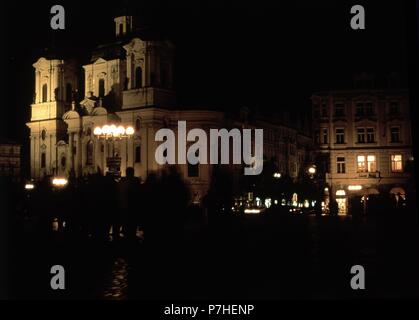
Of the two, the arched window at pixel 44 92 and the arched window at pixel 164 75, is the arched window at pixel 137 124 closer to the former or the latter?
the arched window at pixel 164 75

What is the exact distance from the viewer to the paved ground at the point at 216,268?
26.3 ft

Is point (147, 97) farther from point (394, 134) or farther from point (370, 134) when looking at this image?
point (394, 134)

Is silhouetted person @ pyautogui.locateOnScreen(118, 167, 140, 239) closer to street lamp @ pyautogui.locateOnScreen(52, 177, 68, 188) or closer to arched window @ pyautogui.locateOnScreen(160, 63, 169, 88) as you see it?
street lamp @ pyautogui.locateOnScreen(52, 177, 68, 188)

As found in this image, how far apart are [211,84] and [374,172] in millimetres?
23268

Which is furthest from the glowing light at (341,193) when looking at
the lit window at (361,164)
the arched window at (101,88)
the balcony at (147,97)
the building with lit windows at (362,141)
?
the arched window at (101,88)

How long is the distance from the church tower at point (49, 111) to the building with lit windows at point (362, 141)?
68.8 feet

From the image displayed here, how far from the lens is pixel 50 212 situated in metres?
14.4

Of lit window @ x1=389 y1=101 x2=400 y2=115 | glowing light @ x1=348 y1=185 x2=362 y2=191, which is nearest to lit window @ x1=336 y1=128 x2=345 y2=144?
lit window @ x1=389 y1=101 x2=400 y2=115

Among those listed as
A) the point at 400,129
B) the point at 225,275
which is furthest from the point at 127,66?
the point at 225,275

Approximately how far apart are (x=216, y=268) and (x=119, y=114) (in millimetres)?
41317

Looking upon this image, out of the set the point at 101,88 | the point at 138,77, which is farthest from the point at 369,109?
the point at 101,88

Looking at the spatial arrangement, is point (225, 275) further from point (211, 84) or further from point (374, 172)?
point (211, 84)

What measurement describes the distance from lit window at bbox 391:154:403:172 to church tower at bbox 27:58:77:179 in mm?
26039

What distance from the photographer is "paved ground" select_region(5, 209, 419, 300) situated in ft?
26.3
